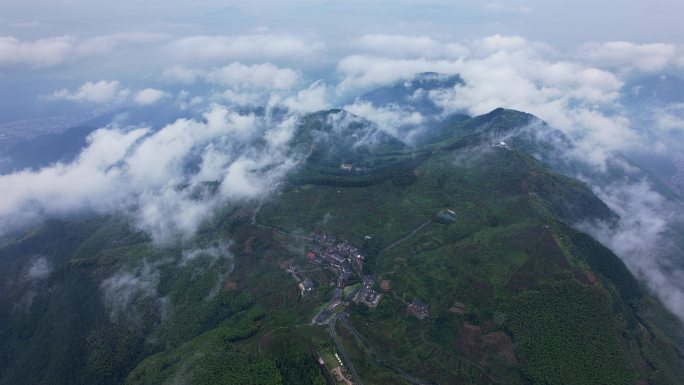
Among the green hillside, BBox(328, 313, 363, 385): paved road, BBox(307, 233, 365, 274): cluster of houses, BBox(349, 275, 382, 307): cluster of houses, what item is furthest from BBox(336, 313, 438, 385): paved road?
BBox(307, 233, 365, 274): cluster of houses

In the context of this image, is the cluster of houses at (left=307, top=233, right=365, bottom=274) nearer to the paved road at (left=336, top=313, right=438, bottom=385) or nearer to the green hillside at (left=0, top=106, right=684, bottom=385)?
the green hillside at (left=0, top=106, right=684, bottom=385)

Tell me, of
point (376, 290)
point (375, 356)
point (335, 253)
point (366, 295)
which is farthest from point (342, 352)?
point (335, 253)

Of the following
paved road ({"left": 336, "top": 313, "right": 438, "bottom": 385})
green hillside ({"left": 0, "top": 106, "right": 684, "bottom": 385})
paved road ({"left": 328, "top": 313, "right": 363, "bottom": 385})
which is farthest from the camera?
green hillside ({"left": 0, "top": 106, "right": 684, "bottom": 385})

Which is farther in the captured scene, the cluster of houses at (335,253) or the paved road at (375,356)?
the cluster of houses at (335,253)

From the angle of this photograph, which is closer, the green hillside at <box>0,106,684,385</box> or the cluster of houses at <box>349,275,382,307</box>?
the green hillside at <box>0,106,684,385</box>

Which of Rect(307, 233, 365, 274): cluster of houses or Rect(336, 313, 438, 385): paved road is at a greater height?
Rect(336, 313, 438, 385): paved road

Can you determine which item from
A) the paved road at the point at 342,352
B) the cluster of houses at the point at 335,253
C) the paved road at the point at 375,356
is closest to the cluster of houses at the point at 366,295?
the paved road at the point at 375,356

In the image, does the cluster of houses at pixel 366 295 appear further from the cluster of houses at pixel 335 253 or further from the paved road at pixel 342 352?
the cluster of houses at pixel 335 253

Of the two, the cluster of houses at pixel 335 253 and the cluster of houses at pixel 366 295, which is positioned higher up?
the cluster of houses at pixel 366 295

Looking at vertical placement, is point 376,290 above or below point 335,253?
above

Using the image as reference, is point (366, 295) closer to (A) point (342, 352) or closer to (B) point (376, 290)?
(B) point (376, 290)

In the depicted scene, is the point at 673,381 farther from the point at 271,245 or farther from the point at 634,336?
the point at 271,245
